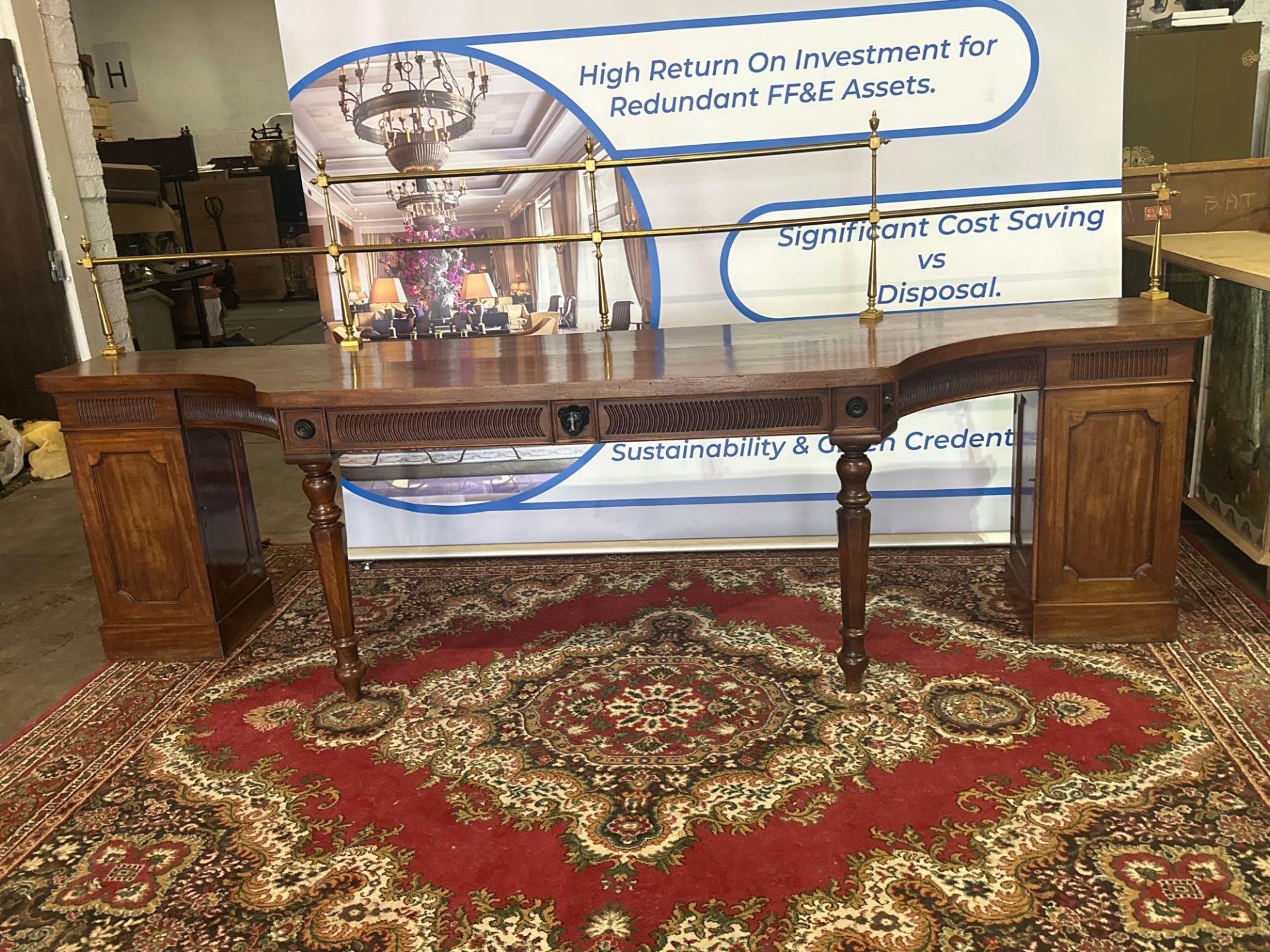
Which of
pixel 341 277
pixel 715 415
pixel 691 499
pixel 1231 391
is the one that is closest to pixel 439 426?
pixel 715 415

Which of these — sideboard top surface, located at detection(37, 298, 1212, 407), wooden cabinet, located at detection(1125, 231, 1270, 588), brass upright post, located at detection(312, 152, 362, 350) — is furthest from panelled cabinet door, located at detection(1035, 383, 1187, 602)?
brass upright post, located at detection(312, 152, 362, 350)

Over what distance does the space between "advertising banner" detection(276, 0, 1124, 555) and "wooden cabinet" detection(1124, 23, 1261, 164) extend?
209 centimetres

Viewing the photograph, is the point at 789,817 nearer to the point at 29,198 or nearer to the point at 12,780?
the point at 12,780

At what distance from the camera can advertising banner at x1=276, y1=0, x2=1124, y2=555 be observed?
10.3ft

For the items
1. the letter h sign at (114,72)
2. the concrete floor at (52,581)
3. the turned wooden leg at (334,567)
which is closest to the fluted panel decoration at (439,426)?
the turned wooden leg at (334,567)

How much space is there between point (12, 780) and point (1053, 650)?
2620 millimetres

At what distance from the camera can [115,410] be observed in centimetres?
279

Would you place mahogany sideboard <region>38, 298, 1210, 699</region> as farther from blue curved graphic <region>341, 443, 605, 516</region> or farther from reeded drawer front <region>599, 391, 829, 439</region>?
blue curved graphic <region>341, 443, 605, 516</region>

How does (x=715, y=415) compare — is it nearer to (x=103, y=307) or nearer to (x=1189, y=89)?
(x=103, y=307)

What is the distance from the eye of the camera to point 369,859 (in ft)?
6.73

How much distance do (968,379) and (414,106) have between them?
1.98m

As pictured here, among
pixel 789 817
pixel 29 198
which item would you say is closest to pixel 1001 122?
pixel 789 817

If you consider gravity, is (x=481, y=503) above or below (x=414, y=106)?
below

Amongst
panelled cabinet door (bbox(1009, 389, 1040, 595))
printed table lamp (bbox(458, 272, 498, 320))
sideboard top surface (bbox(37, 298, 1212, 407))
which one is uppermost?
printed table lamp (bbox(458, 272, 498, 320))
